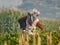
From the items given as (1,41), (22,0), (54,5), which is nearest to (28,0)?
(22,0)

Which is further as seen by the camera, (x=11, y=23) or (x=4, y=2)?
(x=4, y=2)

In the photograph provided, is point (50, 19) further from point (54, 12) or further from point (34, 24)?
point (34, 24)

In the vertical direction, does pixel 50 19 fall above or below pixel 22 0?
below

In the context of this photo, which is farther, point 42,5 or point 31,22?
point 42,5

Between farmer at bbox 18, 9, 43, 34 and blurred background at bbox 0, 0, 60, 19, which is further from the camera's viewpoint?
blurred background at bbox 0, 0, 60, 19

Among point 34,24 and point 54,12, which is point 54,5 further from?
point 34,24

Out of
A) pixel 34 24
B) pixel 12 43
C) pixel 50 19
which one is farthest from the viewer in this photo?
Result: pixel 50 19

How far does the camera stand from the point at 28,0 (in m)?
3.88

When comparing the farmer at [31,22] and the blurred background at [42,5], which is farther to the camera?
the blurred background at [42,5]

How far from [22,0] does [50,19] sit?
595mm

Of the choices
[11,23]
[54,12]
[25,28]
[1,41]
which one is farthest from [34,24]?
[1,41]

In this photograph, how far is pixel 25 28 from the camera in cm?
311

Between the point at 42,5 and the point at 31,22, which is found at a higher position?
the point at 42,5

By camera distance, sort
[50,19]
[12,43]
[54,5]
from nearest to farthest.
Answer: [12,43], [50,19], [54,5]
